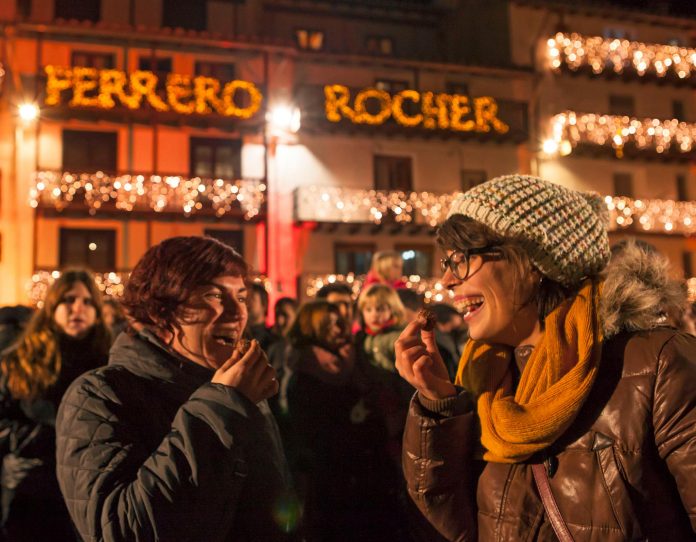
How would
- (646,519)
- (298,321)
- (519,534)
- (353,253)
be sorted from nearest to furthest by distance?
(646,519)
(519,534)
(298,321)
(353,253)

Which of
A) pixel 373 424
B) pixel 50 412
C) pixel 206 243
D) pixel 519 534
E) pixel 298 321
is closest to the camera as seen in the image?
pixel 519 534

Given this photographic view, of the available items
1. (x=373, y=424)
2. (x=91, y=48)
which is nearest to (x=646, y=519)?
(x=373, y=424)

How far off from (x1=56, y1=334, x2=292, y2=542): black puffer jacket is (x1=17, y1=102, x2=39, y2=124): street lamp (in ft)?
59.5

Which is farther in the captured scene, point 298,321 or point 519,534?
point 298,321

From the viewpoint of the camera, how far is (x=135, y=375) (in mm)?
2057

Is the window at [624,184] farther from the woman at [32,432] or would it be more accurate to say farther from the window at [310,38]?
the woman at [32,432]

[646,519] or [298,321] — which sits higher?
[298,321]

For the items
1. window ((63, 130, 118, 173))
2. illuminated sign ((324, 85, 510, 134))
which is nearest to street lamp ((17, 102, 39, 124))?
window ((63, 130, 118, 173))

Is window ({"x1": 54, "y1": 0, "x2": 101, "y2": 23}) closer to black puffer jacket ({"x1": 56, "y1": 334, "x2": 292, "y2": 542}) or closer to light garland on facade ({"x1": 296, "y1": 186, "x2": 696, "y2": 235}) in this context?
light garland on facade ({"x1": 296, "y1": 186, "x2": 696, "y2": 235})

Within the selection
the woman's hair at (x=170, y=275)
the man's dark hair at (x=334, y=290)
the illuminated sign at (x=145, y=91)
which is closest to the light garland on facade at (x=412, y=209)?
the illuminated sign at (x=145, y=91)

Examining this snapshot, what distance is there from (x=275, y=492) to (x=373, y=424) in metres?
2.64

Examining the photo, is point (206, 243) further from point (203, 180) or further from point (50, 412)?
point (203, 180)

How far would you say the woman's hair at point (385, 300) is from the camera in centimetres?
526

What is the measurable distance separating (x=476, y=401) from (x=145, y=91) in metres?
18.3
